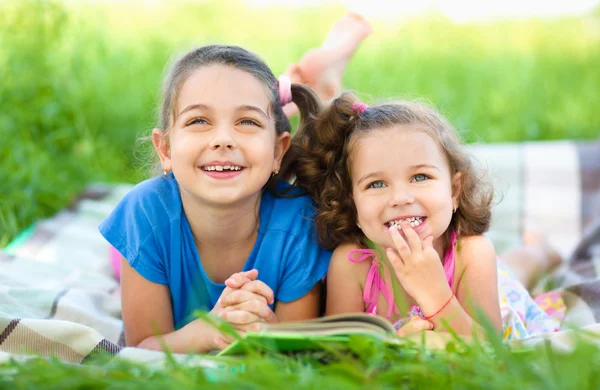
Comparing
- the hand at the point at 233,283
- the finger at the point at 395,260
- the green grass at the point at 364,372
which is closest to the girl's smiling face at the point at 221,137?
the hand at the point at 233,283

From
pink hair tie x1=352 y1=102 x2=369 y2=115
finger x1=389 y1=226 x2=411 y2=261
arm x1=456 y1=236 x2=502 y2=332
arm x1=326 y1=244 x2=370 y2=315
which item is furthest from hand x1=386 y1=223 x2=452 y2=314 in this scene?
pink hair tie x1=352 y1=102 x2=369 y2=115

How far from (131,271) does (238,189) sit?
0.43 meters

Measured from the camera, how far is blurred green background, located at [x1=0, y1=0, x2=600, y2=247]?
13.2ft

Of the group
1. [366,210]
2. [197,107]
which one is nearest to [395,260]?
[366,210]

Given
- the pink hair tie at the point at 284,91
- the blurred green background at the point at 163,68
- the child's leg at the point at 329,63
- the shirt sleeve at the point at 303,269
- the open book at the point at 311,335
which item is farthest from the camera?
the blurred green background at the point at 163,68

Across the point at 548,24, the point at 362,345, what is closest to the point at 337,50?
the point at 362,345

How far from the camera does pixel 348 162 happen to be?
222 centimetres

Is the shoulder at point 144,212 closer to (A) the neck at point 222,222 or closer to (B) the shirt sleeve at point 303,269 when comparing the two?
(A) the neck at point 222,222

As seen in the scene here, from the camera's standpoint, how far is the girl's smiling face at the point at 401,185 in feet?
6.62

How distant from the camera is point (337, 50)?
11.0 ft

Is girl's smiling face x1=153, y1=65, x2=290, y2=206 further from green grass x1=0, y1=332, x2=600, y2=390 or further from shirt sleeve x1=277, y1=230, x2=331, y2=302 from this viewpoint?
green grass x1=0, y1=332, x2=600, y2=390

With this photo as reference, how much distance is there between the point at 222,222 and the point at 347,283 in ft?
1.40

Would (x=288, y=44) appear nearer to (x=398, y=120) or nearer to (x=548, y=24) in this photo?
(x=548, y=24)

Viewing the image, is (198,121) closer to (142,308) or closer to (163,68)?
(142,308)
